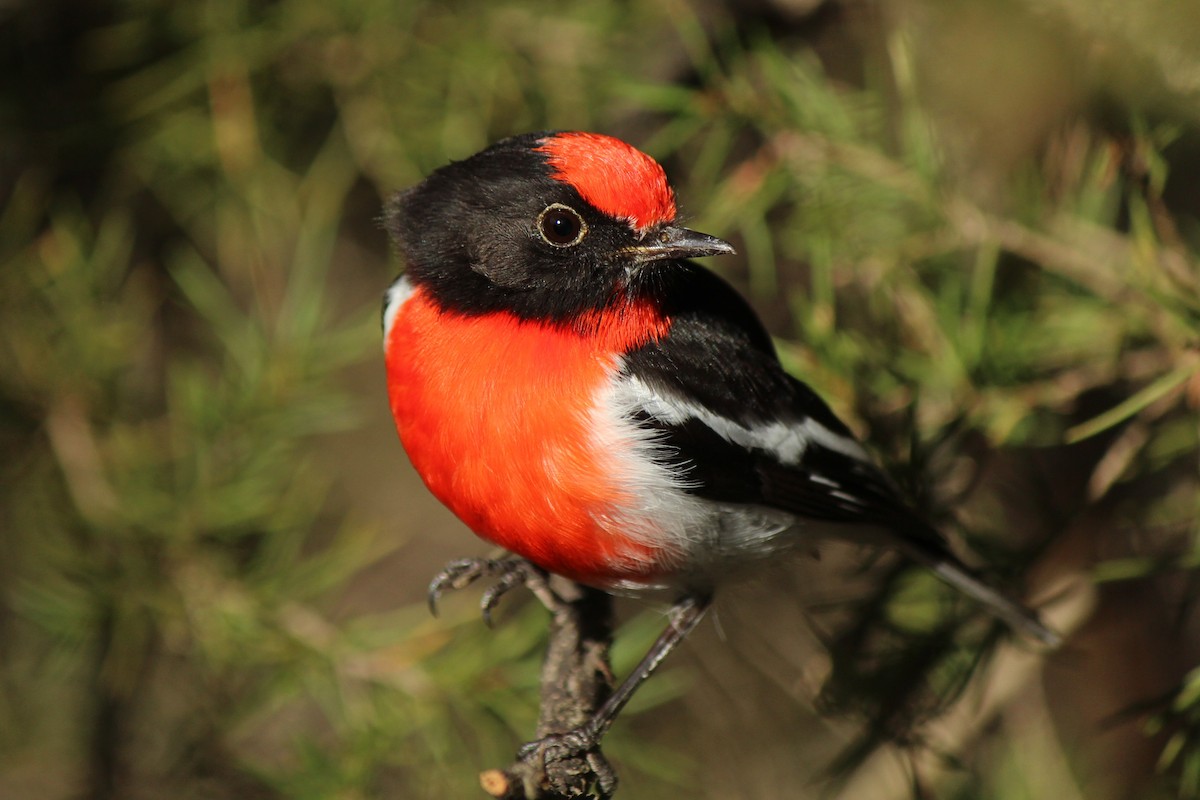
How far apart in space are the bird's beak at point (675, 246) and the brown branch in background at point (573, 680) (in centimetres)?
79

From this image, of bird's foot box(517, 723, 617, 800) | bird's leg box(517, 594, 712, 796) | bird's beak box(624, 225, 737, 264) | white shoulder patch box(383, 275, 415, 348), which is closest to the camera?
bird's foot box(517, 723, 617, 800)

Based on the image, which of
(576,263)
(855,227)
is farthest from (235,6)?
(855,227)

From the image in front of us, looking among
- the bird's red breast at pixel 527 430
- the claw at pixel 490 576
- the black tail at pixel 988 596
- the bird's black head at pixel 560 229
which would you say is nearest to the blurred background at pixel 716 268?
the black tail at pixel 988 596

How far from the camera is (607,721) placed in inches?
96.3

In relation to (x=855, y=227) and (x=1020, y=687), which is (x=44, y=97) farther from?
(x=1020, y=687)

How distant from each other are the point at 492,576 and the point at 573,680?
19.2 inches

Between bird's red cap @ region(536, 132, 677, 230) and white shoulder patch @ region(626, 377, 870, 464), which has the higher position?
bird's red cap @ region(536, 132, 677, 230)

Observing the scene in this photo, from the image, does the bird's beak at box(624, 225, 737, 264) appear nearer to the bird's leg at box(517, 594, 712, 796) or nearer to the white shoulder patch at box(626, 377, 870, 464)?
the white shoulder patch at box(626, 377, 870, 464)

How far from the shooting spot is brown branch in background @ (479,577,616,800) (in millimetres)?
2150

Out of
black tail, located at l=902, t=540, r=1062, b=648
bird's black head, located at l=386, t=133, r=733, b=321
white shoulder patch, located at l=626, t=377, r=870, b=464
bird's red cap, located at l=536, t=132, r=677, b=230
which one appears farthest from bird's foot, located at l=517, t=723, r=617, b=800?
bird's red cap, located at l=536, t=132, r=677, b=230

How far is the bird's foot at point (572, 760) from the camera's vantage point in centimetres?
212

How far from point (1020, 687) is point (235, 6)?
2921 millimetres

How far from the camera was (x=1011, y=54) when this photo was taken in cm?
277

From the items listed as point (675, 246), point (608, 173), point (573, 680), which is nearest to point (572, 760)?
point (573, 680)
